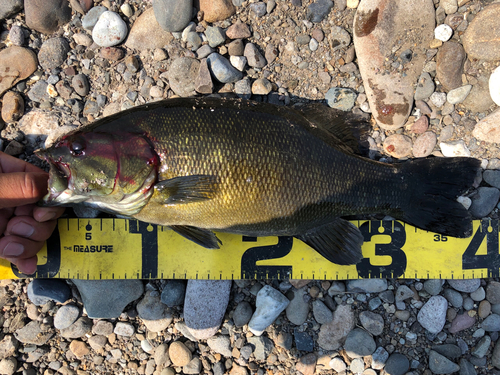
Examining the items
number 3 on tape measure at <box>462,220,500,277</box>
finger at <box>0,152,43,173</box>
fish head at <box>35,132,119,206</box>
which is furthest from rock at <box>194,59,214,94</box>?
number 3 on tape measure at <box>462,220,500,277</box>

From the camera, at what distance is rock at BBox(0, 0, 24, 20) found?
10.3 ft

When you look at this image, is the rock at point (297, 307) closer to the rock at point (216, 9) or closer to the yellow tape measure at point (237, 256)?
the yellow tape measure at point (237, 256)

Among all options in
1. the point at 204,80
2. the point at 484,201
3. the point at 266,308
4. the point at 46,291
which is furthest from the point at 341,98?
the point at 46,291

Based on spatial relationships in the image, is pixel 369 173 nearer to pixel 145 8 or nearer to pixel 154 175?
pixel 154 175

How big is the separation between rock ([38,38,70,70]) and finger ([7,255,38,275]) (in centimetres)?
190

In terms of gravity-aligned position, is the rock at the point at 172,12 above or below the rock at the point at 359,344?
above

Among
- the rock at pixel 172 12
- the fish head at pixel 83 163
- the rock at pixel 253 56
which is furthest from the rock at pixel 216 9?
the fish head at pixel 83 163

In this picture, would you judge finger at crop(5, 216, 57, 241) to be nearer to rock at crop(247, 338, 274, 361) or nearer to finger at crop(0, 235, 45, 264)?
finger at crop(0, 235, 45, 264)

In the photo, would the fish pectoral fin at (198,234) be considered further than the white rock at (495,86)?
No

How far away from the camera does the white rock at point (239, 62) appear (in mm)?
3115

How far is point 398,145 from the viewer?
3105 millimetres

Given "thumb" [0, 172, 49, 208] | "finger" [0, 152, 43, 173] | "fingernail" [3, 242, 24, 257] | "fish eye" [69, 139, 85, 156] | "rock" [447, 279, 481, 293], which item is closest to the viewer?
"fish eye" [69, 139, 85, 156]

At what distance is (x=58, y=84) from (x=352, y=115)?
2.92 m

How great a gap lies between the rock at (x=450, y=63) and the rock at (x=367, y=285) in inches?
79.8
